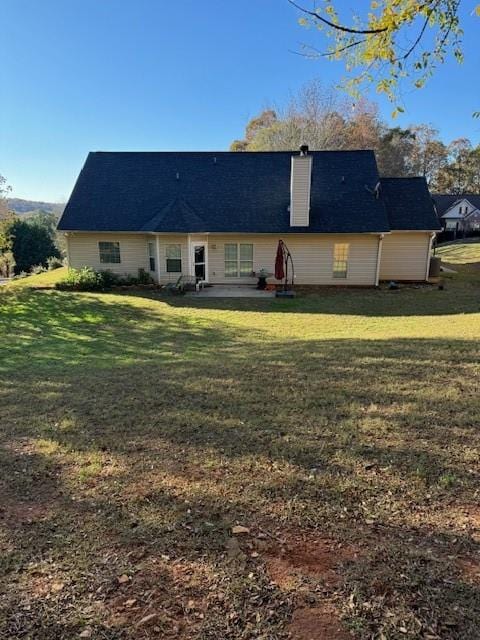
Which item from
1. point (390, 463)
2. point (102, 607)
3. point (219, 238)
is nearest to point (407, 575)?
point (390, 463)

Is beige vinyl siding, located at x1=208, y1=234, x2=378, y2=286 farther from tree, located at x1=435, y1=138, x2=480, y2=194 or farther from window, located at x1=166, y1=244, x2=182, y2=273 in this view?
tree, located at x1=435, y1=138, x2=480, y2=194

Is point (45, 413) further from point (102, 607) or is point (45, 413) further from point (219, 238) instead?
point (219, 238)

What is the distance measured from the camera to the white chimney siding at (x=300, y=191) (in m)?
16.6

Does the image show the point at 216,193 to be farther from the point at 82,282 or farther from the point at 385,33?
the point at 385,33

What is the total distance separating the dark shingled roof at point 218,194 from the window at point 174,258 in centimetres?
88

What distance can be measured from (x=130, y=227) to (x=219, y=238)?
3824 millimetres

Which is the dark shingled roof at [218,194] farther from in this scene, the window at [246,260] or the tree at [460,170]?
the tree at [460,170]

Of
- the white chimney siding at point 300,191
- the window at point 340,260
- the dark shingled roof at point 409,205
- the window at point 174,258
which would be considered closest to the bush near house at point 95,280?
the window at point 174,258

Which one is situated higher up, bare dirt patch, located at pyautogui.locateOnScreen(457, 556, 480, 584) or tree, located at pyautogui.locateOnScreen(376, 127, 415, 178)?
tree, located at pyautogui.locateOnScreen(376, 127, 415, 178)

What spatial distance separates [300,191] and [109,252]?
337 inches

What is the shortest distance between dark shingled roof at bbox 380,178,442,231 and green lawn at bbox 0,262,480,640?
12.7m

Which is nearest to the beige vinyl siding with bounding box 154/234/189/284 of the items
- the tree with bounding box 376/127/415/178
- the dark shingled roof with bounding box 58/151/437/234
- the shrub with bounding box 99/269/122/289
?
the dark shingled roof with bounding box 58/151/437/234

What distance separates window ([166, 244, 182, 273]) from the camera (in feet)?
55.7

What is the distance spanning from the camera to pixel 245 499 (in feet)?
9.10
